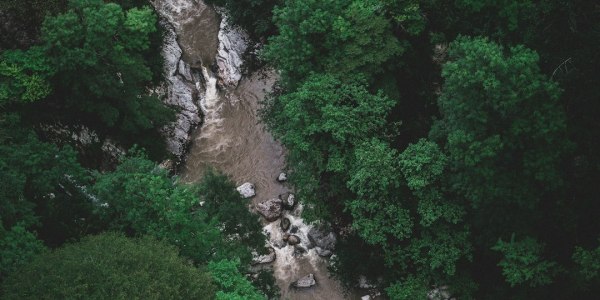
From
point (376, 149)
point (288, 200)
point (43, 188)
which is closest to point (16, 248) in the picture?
point (43, 188)

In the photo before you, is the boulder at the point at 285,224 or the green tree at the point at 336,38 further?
the boulder at the point at 285,224

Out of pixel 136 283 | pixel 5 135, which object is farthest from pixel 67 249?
pixel 5 135

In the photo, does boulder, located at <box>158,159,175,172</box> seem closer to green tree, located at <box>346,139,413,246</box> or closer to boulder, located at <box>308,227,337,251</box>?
boulder, located at <box>308,227,337,251</box>

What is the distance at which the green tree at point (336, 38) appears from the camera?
2216 centimetres

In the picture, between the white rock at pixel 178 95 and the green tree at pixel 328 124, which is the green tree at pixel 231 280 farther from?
the white rock at pixel 178 95

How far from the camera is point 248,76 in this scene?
31.9m

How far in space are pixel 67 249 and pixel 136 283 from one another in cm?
282

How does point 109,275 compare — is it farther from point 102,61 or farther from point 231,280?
point 102,61

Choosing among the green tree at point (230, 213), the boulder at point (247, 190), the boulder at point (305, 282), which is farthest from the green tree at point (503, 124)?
the boulder at point (247, 190)

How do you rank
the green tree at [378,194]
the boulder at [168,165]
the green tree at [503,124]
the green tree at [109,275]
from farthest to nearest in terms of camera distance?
the boulder at [168,165] → the green tree at [378,194] → the green tree at [503,124] → the green tree at [109,275]

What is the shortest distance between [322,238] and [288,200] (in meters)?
2.70

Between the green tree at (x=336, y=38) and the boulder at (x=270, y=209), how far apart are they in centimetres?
Answer: 708

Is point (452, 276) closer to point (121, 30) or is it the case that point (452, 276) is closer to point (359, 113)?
point (359, 113)

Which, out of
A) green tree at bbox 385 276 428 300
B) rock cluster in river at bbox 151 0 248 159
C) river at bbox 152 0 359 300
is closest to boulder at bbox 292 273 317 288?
river at bbox 152 0 359 300
